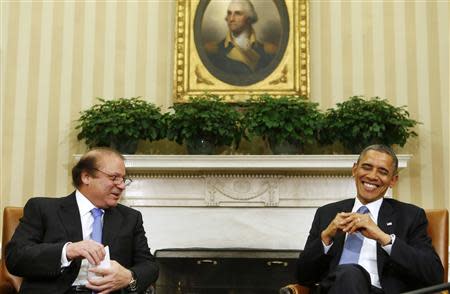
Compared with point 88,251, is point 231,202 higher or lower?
higher

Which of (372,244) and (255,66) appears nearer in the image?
(372,244)

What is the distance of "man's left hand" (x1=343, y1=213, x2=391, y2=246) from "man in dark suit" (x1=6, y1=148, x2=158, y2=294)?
98cm

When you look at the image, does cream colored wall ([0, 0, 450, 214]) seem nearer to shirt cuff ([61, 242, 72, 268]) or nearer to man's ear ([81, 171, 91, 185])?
man's ear ([81, 171, 91, 185])

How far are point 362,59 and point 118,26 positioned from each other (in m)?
2.09

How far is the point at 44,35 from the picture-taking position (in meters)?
5.18

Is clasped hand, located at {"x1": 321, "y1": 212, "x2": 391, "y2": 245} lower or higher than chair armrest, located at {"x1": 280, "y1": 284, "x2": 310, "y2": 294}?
higher

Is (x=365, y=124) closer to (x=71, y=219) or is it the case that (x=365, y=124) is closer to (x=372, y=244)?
(x=372, y=244)

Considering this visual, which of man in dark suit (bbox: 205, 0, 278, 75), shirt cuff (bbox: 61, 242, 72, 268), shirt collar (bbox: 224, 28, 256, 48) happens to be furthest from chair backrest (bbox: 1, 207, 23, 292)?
shirt collar (bbox: 224, 28, 256, 48)

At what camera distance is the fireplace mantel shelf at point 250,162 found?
4.53m

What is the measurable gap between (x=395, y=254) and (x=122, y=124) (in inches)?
98.5

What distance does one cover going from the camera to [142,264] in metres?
2.94

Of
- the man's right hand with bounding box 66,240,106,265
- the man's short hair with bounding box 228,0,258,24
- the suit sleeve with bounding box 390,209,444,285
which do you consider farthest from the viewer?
the man's short hair with bounding box 228,0,258,24

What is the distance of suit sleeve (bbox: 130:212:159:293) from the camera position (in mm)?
2836

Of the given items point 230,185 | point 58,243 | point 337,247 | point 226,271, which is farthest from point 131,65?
point 337,247
